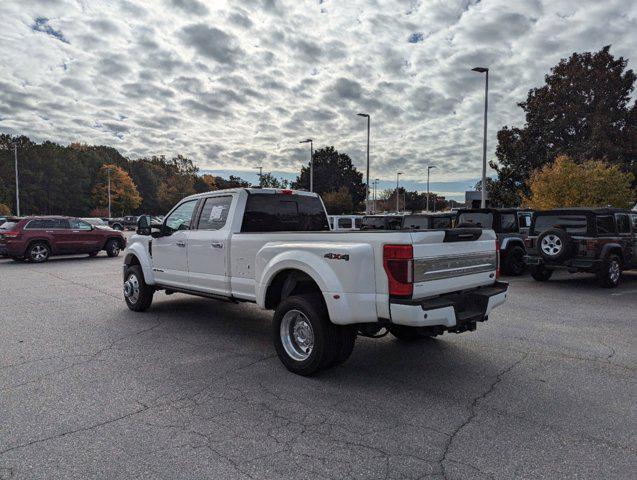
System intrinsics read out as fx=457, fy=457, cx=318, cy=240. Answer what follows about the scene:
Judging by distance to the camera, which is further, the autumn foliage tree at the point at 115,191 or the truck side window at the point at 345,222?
the autumn foliage tree at the point at 115,191

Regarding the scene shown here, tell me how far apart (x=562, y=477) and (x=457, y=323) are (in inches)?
62.0

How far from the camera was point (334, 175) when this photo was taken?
81250 mm

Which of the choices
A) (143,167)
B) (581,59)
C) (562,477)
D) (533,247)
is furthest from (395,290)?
(143,167)

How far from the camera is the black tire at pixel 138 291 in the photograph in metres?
7.47

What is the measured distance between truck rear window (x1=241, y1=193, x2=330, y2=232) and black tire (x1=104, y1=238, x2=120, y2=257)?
1454 cm

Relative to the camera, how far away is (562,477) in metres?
2.73

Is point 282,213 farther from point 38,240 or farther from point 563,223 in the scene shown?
point 38,240

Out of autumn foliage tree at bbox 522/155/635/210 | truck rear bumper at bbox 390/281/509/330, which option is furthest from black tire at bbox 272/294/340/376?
autumn foliage tree at bbox 522/155/635/210

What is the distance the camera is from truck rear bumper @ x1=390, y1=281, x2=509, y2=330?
3844 millimetres

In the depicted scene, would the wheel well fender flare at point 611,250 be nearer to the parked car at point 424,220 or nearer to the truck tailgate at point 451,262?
the parked car at point 424,220

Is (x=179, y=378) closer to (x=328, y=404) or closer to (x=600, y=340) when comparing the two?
(x=328, y=404)

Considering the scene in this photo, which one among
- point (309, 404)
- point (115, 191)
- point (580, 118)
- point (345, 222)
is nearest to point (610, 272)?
point (309, 404)

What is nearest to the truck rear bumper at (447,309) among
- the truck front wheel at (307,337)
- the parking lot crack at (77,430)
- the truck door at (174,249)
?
the truck front wheel at (307,337)

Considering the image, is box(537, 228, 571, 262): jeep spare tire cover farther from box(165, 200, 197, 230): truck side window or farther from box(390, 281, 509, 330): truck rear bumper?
box(165, 200, 197, 230): truck side window
